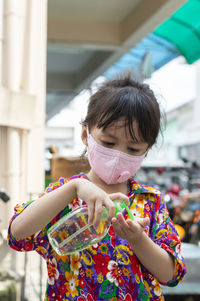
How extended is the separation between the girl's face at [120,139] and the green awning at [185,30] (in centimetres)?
495

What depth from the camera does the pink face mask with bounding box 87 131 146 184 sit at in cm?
113

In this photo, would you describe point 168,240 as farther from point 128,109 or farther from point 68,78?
point 68,78

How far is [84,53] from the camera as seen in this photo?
8.45m

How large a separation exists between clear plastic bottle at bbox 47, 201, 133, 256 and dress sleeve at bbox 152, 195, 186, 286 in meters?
0.19

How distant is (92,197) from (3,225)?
1950mm

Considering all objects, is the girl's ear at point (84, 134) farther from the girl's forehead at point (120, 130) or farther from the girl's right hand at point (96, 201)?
the girl's right hand at point (96, 201)

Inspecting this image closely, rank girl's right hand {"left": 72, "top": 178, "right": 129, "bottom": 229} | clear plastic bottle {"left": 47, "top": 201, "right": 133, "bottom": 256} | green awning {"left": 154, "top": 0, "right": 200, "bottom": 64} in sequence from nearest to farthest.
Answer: girl's right hand {"left": 72, "top": 178, "right": 129, "bottom": 229} < clear plastic bottle {"left": 47, "top": 201, "right": 133, "bottom": 256} < green awning {"left": 154, "top": 0, "right": 200, "bottom": 64}

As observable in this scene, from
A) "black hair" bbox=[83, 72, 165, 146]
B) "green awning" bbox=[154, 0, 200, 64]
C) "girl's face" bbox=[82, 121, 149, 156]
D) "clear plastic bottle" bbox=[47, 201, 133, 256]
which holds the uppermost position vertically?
"green awning" bbox=[154, 0, 200, 64]

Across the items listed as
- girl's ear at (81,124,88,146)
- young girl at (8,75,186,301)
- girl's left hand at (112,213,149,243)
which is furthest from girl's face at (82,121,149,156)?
girl's left hand at (112,213,149,243)

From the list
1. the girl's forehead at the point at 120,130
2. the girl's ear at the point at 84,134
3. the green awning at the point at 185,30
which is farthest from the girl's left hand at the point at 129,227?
the green awning at the point at 185,30

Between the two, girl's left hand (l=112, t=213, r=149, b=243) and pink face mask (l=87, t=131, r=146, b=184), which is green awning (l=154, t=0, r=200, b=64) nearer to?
pink face mask (l=87, t=131, r=146, b=184)

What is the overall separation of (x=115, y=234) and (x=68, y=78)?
9.35 meters

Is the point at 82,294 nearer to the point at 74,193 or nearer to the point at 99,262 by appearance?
the point at 99,262

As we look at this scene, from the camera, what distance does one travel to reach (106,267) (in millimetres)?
1116
